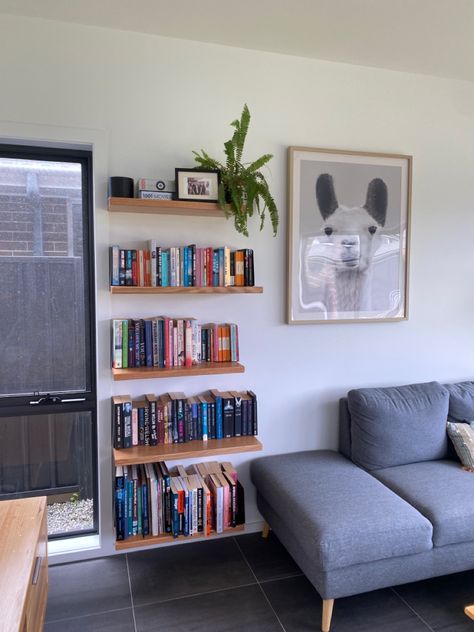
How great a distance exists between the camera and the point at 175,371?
2209 millimetres

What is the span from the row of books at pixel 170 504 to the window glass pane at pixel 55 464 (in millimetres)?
315

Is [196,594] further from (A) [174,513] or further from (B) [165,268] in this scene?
(B) [165,268]

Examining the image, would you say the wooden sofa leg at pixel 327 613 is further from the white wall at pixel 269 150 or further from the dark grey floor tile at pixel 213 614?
the white wall at pixel 269 150

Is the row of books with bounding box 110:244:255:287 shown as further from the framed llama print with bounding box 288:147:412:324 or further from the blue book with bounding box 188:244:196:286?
the framed llama print with bounding box 288:147:412:324

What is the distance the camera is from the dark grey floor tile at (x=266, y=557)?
2.28 metres

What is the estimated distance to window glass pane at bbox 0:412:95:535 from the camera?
2381mm

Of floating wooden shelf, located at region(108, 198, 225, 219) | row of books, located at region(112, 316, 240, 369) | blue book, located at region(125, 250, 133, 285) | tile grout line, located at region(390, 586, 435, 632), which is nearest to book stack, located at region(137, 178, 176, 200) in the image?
floating wooden shelf, located at region(108, 198, 225, 219)

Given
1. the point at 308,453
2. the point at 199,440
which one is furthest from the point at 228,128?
the point at 308,453

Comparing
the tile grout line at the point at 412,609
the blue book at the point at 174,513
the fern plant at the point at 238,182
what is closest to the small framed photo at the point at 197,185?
the fern plant at the point at 238,182

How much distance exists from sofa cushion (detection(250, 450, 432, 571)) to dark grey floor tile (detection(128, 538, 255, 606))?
370 mm

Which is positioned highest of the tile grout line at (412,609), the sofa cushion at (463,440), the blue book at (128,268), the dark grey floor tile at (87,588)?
the blue book at (128,268)

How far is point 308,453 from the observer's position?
2.65m

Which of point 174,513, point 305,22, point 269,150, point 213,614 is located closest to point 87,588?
point 174,513

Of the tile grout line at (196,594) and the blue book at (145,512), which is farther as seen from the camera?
the blue book at (145,512)
